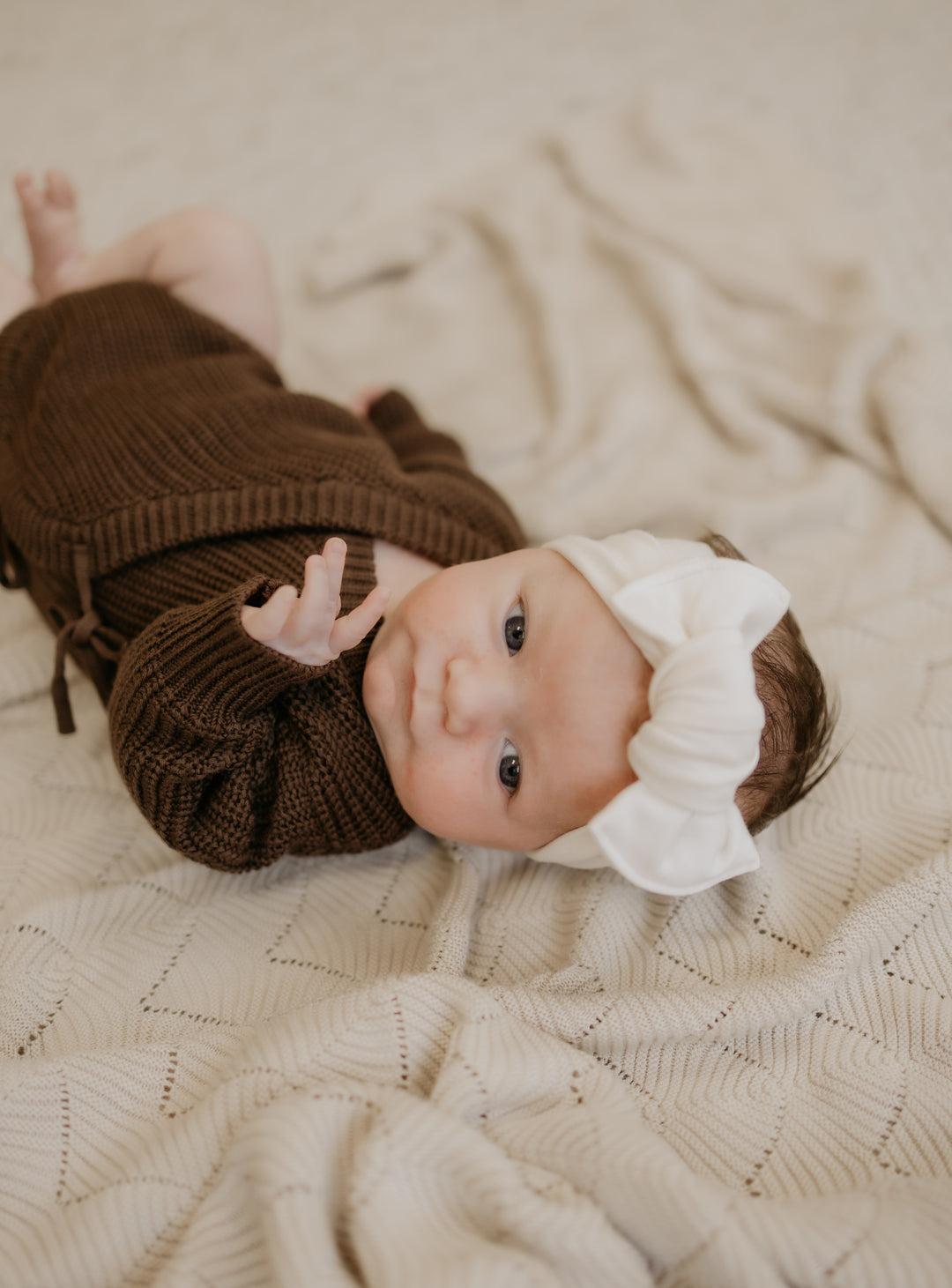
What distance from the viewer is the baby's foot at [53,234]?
1.45 m

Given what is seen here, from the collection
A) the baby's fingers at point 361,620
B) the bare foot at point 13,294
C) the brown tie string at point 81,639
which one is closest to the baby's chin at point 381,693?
the baby's fingers at point 361,620

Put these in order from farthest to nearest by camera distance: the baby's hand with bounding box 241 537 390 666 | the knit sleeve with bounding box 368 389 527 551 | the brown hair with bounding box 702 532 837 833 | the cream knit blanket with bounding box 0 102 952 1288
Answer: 1. the knit sleeve with bounding box 368 389 527 551
2. the brown hair with bounding box 702 532 837 833
3. the baby's hand with bounding box 241 537 390 666
4. the cream knit blanket with bounding box 0 102 952 1288

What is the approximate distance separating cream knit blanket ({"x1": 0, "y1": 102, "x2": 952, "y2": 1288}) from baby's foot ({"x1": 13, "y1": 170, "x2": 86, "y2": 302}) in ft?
1.35

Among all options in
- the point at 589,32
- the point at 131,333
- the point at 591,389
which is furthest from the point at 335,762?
the point at 589,32

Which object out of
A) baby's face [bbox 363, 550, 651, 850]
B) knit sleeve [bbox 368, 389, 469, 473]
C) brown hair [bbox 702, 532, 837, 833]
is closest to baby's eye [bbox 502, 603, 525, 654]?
baby's face [bbox 363, 550, 651, 850]

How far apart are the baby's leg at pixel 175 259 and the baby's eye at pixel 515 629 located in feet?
2.53

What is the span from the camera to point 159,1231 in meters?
0.80

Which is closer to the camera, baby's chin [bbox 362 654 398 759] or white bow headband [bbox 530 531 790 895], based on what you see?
white bow headband [bbox 530 531 790 895]

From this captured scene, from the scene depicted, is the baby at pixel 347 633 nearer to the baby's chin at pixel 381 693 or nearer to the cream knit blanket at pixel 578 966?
the baby's chin at pixel 381 693

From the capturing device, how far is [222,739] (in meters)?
0.99

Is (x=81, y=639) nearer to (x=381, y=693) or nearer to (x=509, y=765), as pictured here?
(x=381, y=693)

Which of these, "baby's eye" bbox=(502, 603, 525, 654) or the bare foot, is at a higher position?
the bare foot

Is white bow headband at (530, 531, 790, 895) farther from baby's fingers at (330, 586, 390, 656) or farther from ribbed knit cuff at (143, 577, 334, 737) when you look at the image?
ribbed knit cuff at (143, 577, 334, 737)

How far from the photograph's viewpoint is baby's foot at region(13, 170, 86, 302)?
1.45 meters
